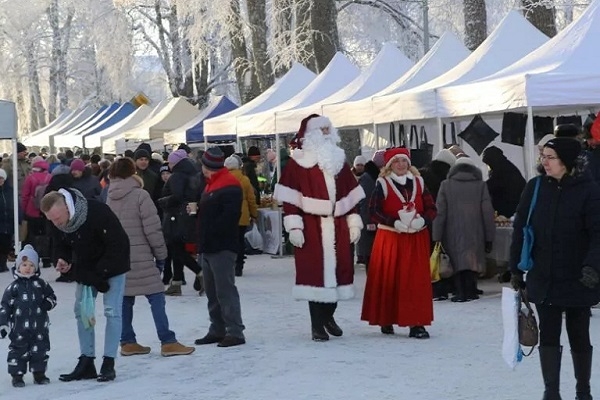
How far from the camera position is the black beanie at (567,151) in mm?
7094

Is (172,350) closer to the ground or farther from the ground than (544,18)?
closer to the ground

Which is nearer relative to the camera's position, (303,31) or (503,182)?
(503,182)

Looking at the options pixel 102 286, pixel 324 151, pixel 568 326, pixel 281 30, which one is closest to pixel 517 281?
pixel 568 326

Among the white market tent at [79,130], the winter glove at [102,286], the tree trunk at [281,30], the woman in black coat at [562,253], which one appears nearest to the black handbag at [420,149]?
the winter glove at [102,286]

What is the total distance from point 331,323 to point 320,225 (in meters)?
0.87

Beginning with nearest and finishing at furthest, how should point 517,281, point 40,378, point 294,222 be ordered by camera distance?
1. point 517,281
2. point 40,378
3. point 294,222

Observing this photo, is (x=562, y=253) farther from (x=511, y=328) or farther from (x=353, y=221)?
(x=353, y=221)

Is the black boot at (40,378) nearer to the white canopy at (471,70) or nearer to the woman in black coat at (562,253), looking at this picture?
the woman in black coat at (562,253)

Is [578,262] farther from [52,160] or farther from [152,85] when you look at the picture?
[152,85]

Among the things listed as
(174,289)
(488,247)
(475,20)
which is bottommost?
(174,289)

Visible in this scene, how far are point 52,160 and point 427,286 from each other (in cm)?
1226

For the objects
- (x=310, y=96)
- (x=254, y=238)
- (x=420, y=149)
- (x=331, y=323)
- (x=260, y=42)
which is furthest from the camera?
(x=260, y=42)

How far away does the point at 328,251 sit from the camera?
1038 cm

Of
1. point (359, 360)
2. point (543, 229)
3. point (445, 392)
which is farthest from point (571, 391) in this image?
point (359, 360)
